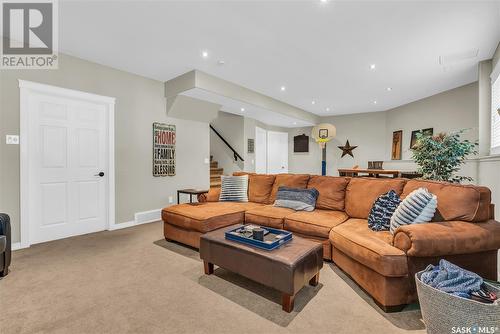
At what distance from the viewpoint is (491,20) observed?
8.37ft

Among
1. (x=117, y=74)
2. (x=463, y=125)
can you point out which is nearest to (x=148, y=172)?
(x=117, y=74)

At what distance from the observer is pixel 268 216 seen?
9.52 ft

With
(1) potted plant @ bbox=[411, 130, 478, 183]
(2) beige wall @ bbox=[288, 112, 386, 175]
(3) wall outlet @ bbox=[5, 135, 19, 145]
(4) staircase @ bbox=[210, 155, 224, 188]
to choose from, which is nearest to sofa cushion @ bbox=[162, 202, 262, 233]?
(3) wall outlet @ bbox=[5, 135, 19, 145]

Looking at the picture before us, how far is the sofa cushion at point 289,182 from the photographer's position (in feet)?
11.3

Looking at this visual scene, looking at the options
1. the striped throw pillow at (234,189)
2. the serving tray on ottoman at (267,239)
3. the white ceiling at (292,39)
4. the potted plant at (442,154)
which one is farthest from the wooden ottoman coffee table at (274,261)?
the white ceiling at (292,39)

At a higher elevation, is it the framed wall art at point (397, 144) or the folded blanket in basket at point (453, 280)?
Answer: the framed wall art at point (397, 144)

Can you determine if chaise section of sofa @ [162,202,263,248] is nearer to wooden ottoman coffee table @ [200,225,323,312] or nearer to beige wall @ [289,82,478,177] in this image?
wooden ottoman coffee table @ [200,225,323,312]

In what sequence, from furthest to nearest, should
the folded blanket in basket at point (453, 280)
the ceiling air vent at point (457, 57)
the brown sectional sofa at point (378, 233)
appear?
the ceiling air vent at point (457, 57) < the brown sectional sofa at point (378, 233) < the folded blanket in basket at point (453, 280)

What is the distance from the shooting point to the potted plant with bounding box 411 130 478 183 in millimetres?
2793

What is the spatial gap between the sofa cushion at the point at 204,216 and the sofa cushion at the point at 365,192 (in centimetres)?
132

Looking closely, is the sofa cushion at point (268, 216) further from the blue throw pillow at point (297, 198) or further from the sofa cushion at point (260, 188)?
the sofa cushion at point (260, 188)

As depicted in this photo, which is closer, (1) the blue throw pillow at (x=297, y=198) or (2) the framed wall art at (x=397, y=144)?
(1) the blue throw pillow at (x=297, y=198)

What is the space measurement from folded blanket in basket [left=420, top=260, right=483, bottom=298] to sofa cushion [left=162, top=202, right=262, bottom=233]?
6.76ft

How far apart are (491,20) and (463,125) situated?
9.10 feet
